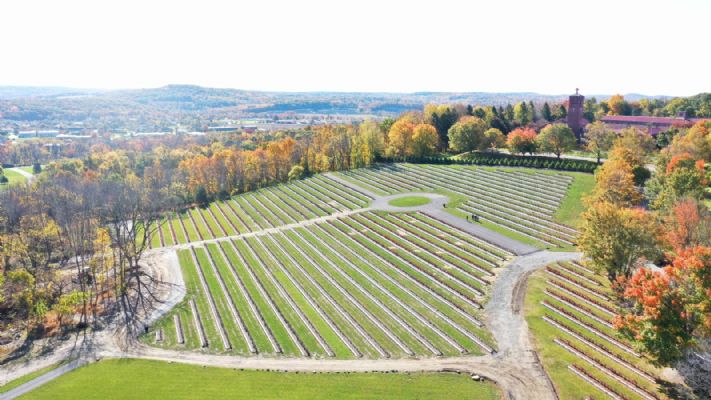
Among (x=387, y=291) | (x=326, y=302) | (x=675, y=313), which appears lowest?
(x=326, y=302)

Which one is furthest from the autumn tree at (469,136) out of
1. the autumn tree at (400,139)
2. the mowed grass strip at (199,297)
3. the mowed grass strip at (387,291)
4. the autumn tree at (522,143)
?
the mowed grass strip at (199,297)

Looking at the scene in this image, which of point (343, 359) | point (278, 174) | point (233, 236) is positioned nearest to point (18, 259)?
point (233, 236)

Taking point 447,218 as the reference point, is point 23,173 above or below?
below

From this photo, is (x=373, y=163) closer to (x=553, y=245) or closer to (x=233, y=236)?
(x=233, y=236)

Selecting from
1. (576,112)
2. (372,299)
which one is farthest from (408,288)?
(576,112)

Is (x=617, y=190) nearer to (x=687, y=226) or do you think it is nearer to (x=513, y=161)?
(x=687, y=226)

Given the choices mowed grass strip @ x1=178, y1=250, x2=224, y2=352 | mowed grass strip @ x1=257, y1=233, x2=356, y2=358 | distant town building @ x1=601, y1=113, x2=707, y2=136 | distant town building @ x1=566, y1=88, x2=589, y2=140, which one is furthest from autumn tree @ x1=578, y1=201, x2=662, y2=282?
distant town building @ x1=601, y1=113, x2=707, y2=136

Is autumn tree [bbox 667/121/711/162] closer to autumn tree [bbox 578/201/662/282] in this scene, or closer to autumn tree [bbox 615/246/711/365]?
autumn tree [bbox 578/201/662/282]
